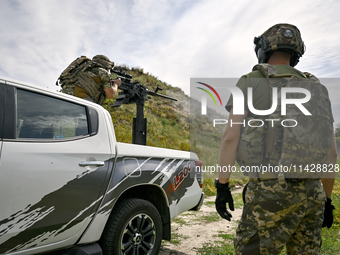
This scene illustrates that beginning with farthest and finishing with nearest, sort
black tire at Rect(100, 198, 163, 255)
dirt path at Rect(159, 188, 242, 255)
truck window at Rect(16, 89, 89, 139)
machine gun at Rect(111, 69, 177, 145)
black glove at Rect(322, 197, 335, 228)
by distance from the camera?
machine gun at Rect(111, 69, 177, 145), dirt path at Rect(159, 188, 242, 255), black tire at Rect(100, 198, 163, 255), black glove at Rect(322, 197, 335, 228), truck window at Rect(16, 89, 89, 139)

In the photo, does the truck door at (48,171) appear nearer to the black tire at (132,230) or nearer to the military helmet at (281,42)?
the black tire at (132,230)

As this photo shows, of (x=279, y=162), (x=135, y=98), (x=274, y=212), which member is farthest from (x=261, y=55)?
(x=135, y=98)

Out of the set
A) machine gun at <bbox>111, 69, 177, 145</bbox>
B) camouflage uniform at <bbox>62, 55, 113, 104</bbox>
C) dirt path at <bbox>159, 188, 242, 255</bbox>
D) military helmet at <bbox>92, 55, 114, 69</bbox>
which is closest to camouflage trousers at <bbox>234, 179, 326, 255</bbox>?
dirt path at <bbox>159, 188, 242, 255</bbox>

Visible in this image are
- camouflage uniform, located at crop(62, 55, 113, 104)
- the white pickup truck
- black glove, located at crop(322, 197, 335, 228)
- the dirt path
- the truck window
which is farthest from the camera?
camouflage uniform, located at crop(62, 55, 113, 104)

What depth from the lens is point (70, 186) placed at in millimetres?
2152

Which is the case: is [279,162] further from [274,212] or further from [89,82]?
[89,82]

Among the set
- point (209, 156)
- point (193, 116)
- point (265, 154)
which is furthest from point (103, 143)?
point (193, 116)

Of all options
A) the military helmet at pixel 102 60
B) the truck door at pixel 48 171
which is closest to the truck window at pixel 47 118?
the truck door at pixel 48 171

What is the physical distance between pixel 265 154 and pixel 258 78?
1.76 ft

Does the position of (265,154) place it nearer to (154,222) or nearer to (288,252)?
(288,252)

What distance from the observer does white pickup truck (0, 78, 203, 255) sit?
6.19 feet

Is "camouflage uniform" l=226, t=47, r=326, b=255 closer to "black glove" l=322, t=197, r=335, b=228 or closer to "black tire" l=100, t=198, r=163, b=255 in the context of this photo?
"black glove" l=322, t=197, r=335, b=228

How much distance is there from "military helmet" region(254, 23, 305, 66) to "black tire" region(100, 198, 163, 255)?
1.81m

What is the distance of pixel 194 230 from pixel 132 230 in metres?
2.06
